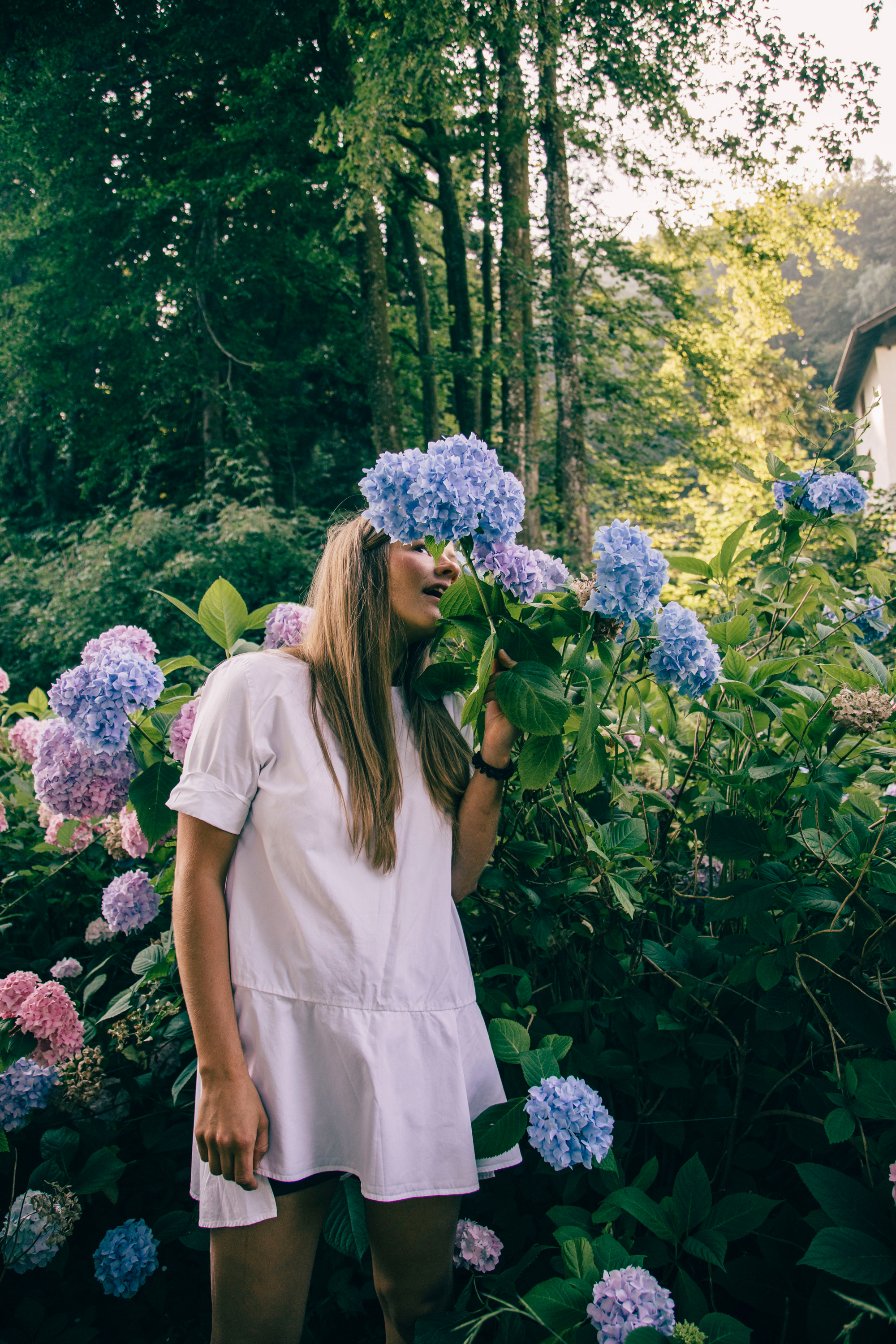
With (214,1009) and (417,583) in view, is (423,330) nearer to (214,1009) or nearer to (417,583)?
(417,583)

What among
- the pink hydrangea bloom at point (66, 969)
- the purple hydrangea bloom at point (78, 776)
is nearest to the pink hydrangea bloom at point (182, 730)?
the purple hydrangea bloom at point (78, 776)

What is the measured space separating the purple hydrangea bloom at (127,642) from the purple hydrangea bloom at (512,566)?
0.84 metres

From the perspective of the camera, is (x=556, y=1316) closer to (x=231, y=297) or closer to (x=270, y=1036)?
(x=270, y=1036)

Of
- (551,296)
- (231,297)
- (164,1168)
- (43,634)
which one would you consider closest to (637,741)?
(164,1168)

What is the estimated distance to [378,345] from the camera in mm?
10148

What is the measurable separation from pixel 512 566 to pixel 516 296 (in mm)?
10776

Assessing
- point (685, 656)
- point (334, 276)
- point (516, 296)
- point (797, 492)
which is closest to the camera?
point (685, 656)

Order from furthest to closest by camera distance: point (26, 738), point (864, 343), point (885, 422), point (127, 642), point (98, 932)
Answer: point (864, 343) → point (885, 422) → point (26, 738) → point (98, 932) → point (127, 642)

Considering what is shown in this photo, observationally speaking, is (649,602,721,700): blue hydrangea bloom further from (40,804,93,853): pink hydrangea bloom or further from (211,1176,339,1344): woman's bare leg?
(40,804,93,853): pink hydrangea bloom

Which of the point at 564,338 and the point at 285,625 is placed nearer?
the point at 285,625

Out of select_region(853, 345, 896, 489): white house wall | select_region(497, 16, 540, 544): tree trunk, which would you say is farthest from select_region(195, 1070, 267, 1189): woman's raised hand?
select_region(853, 345, 896, 489): white house wall

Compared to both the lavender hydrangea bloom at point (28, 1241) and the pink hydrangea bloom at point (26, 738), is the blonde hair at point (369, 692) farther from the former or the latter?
the pink hydrangea bloom at point (26, 738)

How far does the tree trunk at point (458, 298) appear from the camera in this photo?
467 inches

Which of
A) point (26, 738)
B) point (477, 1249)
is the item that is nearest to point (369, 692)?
point (477, 1249)
